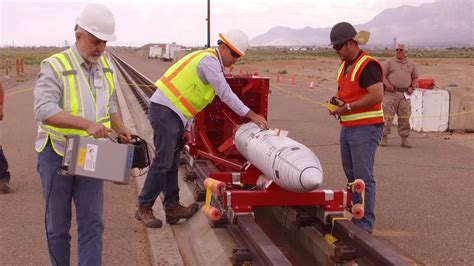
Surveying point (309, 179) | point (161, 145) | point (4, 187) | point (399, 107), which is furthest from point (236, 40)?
point (399, 107)

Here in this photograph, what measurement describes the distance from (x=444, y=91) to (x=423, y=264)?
32.3 ft

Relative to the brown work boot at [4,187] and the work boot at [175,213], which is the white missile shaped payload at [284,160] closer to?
the work boot at [175,213]

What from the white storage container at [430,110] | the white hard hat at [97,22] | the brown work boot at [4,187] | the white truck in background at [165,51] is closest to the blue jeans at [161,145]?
the white hard hat at [97,22]

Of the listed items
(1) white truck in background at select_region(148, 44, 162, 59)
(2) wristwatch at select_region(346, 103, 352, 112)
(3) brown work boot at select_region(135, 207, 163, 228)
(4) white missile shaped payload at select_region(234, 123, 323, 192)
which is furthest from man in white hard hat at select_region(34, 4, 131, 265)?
(1) white truck in background at select_region(148, 44, 162, 59)

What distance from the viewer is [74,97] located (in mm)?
4137

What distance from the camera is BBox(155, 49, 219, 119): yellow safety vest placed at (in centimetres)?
639

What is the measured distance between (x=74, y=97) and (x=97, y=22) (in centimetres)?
55

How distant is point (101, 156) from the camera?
13.4ft

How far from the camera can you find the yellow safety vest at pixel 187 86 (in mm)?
6387

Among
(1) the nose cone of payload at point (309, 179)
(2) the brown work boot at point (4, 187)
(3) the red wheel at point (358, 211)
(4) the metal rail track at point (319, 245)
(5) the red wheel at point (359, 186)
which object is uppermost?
(1) the nose cone of payload at point (309, 179)

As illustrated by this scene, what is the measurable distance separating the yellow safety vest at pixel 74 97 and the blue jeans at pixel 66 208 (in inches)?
3.9

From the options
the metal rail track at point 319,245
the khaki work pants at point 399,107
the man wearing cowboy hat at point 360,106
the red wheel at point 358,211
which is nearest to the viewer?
the metal rail track at point 319,245

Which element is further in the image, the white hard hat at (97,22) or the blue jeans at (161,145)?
the blue jeans at (161,145)

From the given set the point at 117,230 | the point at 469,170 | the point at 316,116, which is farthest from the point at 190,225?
the point at 316,116
